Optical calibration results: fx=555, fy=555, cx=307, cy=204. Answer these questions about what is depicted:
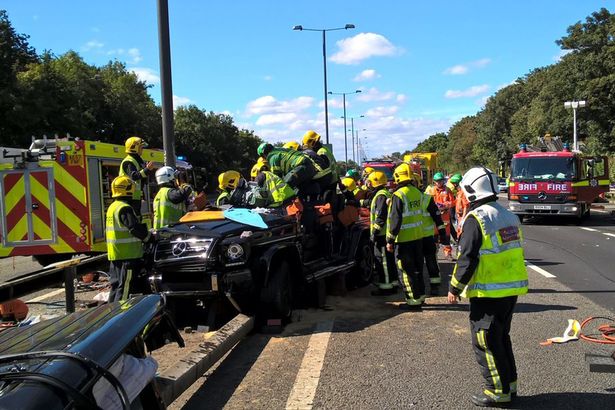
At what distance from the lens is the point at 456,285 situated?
13.8ft

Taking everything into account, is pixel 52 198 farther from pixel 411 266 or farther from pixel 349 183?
pixel 411 266

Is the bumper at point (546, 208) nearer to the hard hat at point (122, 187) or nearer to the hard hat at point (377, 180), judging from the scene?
the hard hat at point (377, 180)

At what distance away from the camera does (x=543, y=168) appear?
19062 millimetres

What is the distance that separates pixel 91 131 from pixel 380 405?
119 ft

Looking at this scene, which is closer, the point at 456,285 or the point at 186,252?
the point at 456,285

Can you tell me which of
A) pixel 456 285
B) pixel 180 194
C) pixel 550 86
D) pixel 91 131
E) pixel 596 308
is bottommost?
pixel 596 308

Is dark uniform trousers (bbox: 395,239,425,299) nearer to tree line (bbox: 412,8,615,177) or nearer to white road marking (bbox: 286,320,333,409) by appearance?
white road marking (bbox: 286,320,333,409)

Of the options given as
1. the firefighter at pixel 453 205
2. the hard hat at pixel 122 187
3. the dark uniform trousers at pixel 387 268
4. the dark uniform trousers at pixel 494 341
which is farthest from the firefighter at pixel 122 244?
the firefighter at pixel 453 205

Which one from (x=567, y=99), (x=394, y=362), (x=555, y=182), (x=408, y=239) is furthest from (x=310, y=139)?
(x=567, y=99)

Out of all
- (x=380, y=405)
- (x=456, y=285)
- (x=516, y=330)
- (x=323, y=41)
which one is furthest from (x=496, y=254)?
(x=323, y=41)

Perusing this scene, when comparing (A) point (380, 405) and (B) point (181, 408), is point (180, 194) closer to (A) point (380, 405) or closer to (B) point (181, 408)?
(B) point (181, 408)

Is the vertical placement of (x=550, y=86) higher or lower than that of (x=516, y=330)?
higher

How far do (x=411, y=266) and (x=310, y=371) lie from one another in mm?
2734

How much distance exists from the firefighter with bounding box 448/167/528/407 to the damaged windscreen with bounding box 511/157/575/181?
16051mm
